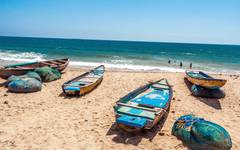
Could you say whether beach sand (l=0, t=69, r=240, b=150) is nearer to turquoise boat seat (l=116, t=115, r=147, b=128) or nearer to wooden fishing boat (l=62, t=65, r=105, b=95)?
wooden fishing boat (l=62, t=65, r=105, b=95)

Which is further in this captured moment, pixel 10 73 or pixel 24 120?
pixel 10 73

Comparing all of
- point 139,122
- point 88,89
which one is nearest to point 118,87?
point 88,89

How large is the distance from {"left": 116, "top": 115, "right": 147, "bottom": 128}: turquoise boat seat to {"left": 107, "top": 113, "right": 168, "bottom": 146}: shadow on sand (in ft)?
1.75

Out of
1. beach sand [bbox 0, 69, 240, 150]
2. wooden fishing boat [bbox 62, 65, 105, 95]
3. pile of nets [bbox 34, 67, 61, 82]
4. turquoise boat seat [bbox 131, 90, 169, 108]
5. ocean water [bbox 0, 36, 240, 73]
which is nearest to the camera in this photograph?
beach sand [bbox 0, 69, 240, 150]

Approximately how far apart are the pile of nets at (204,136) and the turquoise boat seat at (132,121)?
130cm

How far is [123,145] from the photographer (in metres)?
5.96

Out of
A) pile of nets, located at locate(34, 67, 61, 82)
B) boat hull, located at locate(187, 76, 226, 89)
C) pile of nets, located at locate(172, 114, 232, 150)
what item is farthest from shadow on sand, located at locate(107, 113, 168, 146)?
pile of nets, located at locate(34, 67, 61, 82)

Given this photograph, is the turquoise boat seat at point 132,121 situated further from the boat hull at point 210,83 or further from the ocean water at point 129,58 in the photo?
the ocean water at point 129,58

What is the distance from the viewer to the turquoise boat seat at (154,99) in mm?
7853

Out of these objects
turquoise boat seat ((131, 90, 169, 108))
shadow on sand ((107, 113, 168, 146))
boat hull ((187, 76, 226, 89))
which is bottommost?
shadow on sand ((107, 113, 168, 146))

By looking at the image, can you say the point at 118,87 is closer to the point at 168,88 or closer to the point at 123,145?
the point at 168,88

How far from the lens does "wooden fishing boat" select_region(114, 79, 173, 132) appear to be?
6301 millimetres

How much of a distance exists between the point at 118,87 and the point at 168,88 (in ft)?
11.9

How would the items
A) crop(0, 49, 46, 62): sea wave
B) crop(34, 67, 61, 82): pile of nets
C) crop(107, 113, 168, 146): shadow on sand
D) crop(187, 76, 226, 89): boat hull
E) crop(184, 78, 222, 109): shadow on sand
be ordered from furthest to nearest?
crop(0, 49, 46, 62): sea wave
crop(34, 67, 61, 82): pile of nets
crop(187, 76, 226, 89): boat hull
crop(184, 78, 222, 109): shadow on sand
crop(107, 113, 168, 146): shadow on sand
